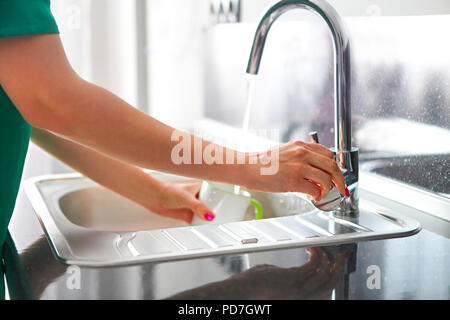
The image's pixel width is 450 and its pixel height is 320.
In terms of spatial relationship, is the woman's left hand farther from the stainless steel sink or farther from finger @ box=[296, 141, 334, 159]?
finger @ box=[296, 141, 334, 159]

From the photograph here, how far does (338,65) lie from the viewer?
86 cm

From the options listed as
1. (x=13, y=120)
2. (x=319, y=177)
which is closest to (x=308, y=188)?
(x=319, y=177)

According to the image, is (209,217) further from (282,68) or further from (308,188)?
(282,68)

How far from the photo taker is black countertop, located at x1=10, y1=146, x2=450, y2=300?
62 centimetres

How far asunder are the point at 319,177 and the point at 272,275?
0.58 feet

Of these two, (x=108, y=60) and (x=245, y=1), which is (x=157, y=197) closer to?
(x=245, y=1)

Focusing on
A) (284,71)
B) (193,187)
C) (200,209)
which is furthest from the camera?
(284,71)

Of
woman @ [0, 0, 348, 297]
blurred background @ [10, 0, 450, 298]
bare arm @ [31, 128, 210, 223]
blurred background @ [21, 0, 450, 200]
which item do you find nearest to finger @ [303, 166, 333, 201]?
woman @ [0, 0, 348, 297]

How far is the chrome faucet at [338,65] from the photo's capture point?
85cm

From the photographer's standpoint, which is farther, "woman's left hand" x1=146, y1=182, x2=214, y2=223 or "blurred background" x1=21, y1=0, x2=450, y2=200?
"woman's left hand" x1=146, y1=182, x2=214, y2=223

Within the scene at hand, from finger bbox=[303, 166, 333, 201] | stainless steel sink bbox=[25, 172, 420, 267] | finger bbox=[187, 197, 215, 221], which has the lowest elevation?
finger bbox=[187, 197, 215, 221]

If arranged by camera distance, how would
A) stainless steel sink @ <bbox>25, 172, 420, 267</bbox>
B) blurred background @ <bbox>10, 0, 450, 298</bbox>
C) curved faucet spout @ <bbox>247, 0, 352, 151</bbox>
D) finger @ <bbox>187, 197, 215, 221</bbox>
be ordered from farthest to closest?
finger @ <bbox>187, 197, 215, 221</bbox> < blurred background @ <bbox>10, 0, 450, 298</bbox> < curved faucet spout @ <bbox>247, 0, 352, 151</bbox> < stainless steel sink @ <bbox>25, 172, 420, 267</bbox>

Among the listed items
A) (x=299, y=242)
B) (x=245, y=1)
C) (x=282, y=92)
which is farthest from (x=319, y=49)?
(x=299, y=242)

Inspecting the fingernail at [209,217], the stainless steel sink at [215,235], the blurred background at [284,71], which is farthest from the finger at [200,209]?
the blurred background at [284,71]
